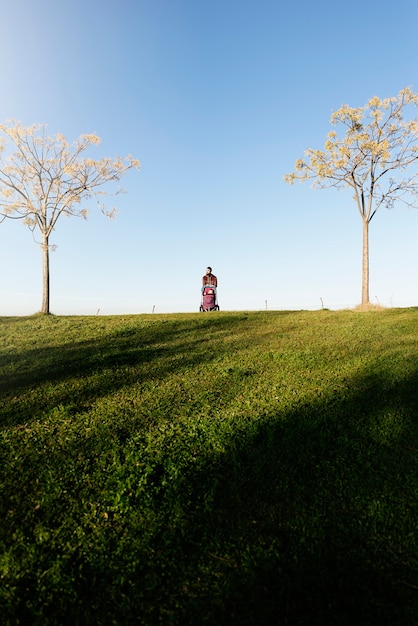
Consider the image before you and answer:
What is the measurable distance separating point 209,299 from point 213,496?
20357mm

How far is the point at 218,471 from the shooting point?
614 centimetres

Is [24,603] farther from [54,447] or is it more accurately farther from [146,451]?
[54,447]

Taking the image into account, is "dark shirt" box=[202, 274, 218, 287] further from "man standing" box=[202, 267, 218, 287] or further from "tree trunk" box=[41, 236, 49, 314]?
"tree trunk" box=[41, 236, 49, 314]

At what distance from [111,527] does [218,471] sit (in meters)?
1.67

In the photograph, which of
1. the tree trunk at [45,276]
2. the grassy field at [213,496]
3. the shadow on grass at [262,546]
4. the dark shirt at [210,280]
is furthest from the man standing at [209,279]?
the shadow on grass at [262,546]

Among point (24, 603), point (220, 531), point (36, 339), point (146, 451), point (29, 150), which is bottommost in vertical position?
point (24, 603)

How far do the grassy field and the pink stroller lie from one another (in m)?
14.3

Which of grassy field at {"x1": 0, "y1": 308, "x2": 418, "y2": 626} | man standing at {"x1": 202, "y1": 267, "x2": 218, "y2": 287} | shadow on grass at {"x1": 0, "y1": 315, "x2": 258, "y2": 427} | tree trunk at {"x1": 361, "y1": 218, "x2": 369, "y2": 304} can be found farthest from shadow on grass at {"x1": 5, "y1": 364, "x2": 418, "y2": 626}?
tree trunk at {"x1": 361, "y1": 218, "x2": 369, "y2": 304}

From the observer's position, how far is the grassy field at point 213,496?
13.6 feet

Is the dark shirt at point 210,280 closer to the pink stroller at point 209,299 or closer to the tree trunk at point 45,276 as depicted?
the pink stroller at point 209,299

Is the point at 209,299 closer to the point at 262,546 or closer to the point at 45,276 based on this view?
the point at 45,276

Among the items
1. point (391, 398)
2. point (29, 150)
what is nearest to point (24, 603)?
point (391, 398)

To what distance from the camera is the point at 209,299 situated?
2569 centimetres

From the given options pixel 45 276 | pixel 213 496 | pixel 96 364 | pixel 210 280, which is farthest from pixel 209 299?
pixel 213 496
